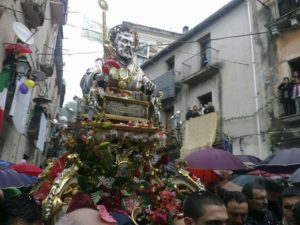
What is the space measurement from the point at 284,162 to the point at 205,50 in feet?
41.7

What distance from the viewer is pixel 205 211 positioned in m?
2.67

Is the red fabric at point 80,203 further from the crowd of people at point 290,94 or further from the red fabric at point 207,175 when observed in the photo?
the crowd of people at point 290,94

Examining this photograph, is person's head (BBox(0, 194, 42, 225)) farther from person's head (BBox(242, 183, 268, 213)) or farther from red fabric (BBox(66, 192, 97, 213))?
person's head (BBox(242, 183, 268, 213))

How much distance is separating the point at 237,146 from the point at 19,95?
9.30m

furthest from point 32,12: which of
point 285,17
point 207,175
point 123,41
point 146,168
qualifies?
point 285,17

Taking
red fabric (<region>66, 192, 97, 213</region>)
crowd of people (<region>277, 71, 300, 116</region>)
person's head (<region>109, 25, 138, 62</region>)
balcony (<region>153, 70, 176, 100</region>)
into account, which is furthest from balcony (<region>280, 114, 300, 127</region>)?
red fabric (<region>66, 192, 97, 213</region>)

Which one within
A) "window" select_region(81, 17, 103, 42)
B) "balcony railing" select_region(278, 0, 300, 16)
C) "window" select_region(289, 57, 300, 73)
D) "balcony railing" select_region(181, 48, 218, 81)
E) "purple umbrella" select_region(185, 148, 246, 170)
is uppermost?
"balcony railing" select_region(278, 0, 300, 16)

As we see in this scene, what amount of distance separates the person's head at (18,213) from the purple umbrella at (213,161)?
3.66 m

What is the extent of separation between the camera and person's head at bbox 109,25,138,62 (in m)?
5.46

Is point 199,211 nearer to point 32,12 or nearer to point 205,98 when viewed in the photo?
point 32,12

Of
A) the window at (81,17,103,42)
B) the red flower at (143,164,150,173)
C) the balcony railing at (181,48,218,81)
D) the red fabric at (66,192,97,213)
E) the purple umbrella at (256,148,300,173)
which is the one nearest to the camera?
the red fabric at (66,192,97,213)

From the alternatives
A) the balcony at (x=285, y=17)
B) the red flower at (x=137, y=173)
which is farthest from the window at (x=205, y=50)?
the red flower at (x=137, y=173)

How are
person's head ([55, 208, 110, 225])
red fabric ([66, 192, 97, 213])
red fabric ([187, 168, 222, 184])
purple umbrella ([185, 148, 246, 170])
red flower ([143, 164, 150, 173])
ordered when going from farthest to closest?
red fabric ([187, 168, 222, 184]), purple umbrella ([185, 148, 246, 170]), red flower ([143, 164, 150, 173]), red fabric ([66, 192, 97, 213]), person's head ([55, 208, 110, 225])

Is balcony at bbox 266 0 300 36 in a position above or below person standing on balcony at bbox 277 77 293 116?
above
